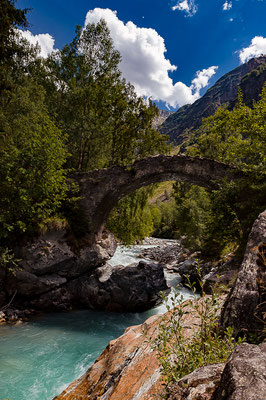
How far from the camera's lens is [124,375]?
9.66ft

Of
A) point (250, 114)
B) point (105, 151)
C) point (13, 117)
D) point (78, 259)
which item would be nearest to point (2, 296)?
point (78, 259)

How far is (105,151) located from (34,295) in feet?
39.8

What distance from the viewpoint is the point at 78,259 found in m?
11.6

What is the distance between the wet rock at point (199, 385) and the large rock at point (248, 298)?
113 cm

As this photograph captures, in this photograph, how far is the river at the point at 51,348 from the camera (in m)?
5.79

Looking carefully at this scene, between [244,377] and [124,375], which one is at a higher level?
[244,377]

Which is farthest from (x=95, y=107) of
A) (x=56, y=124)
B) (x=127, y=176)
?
(x=127, y=176)

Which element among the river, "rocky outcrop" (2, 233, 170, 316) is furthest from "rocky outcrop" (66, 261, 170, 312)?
the river

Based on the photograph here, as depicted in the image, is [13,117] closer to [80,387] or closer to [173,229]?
[80,387]

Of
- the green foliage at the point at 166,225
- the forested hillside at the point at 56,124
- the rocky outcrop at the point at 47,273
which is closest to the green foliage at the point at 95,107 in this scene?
the forested hillside at the point at 56,124

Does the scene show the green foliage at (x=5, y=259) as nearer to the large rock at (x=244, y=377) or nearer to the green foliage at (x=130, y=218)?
the green foliage at (x=130, y=218)

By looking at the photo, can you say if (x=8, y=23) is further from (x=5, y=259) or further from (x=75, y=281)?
(x=75, y=281)

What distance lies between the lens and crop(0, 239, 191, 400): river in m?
5.79

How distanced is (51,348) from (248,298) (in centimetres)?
824
